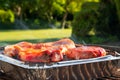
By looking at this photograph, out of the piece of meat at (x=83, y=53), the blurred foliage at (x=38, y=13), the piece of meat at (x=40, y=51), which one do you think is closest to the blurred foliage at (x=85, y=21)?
the blurred foliage at (x=38, y=13)

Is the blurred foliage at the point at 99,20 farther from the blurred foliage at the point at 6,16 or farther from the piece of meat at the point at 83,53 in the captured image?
the blurred foliage at the point at 6,16

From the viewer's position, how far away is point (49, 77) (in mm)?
1756

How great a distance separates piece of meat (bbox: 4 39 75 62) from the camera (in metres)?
1.81

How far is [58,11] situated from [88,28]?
1605cm

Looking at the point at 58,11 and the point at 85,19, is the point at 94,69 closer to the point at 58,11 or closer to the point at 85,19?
the point at 85,19

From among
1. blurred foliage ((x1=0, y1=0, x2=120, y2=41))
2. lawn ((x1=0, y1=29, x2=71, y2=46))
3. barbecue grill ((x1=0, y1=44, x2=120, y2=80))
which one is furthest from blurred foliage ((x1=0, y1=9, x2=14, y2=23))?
barbecue grill ((x1=0, y1=44, x2=120, y2=80))

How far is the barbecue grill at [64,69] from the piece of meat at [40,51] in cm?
5

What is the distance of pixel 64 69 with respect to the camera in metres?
1.79

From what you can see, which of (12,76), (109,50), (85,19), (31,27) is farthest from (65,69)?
(31,27)

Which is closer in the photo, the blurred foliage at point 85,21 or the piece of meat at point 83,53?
the piece of meat at point 83,53

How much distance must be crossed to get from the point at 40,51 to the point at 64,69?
0.53ft

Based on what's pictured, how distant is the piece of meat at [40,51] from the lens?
1.81 m

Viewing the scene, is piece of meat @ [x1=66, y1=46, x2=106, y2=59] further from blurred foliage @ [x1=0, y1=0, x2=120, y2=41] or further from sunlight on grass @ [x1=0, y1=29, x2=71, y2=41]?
blurred foliage @ [x1=0, y1=0, x2=120, y2=41]

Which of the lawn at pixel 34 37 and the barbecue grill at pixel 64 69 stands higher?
the barbecue grill at pixel 64 69
